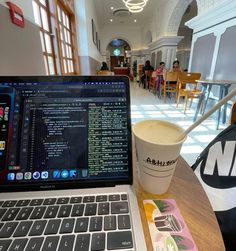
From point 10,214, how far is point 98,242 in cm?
16

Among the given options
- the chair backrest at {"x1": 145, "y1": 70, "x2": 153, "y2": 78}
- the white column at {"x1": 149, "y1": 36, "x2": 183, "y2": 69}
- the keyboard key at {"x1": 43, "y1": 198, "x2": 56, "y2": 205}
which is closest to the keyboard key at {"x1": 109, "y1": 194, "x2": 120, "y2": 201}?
the keyboard key at {"x1": 43, "y1": 198, "x2": 56, "y2": 205}

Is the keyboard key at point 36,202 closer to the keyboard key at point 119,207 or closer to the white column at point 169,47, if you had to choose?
the keyboard key at point 119,207

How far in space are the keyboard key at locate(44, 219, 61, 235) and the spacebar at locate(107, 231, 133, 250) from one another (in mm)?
→ 82

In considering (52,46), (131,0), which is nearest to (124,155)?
(52,46)

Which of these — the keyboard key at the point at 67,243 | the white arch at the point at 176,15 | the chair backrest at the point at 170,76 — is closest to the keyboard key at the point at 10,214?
the keyboard key at the point at 67,243

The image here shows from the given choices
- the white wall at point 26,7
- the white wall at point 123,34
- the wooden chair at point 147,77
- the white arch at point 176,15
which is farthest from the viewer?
the white wall at point 123,34

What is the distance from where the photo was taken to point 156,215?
0.28 m

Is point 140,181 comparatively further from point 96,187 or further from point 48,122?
point 48,122

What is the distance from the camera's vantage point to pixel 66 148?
1.11 ft

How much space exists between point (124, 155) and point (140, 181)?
0.07 meters

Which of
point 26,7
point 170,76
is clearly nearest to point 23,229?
point 26,7

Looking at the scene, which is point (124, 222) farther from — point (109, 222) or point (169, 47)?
point (169, 47)

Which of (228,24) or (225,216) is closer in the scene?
(225,216)

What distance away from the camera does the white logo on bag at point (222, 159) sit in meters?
0.42
